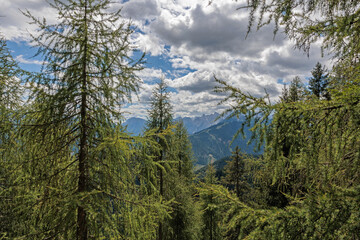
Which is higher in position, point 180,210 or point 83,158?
point 83,158

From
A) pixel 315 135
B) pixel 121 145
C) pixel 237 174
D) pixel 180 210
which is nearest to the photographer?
pixel 315 135

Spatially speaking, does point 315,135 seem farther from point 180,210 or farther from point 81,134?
point 180,210

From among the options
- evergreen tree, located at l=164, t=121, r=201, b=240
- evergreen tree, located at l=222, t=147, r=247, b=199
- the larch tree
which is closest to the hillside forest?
the larch tree

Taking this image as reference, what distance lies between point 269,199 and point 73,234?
13644mm

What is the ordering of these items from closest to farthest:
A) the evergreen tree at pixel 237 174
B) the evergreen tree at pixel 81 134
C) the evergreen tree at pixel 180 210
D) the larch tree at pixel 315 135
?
the larch tree at pixel 315 135 < the evergreen tree at pixel 81 134 < the evergreen tree at pixel 180 210 < the evergreen tree at pixel 237 174

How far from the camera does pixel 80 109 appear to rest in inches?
162

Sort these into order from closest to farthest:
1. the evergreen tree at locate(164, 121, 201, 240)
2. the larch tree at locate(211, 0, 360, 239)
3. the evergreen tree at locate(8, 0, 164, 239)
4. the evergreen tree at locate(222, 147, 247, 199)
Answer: the larch tree at locate(211, 0, 360, 239)
the evergreen tree at locate(8, 0, 164, 239)
the evergreen tree at locate(164, 121, 201, 240)
the evergreen tree at locate(222, 147, 247, 199)

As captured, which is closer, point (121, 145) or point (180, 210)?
point (121, 145)

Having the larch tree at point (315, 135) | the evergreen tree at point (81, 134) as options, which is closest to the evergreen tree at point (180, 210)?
the evergreen tree at point (81, 134)

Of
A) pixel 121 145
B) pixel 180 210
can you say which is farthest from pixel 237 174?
pixel 121 145

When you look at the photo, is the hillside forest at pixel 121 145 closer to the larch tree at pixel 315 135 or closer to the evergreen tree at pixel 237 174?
the larch tree at pixel 315 135

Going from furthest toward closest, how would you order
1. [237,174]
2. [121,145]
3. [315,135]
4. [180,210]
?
[237,174] < [180,210] < [121,145] < [315,135]

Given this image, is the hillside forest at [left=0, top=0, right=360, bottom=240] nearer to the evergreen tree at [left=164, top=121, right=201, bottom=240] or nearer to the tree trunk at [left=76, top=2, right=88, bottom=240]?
the tree trunk at [left=76, top=2, right=88, bottom=240]

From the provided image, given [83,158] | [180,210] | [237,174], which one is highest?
[83,158]
